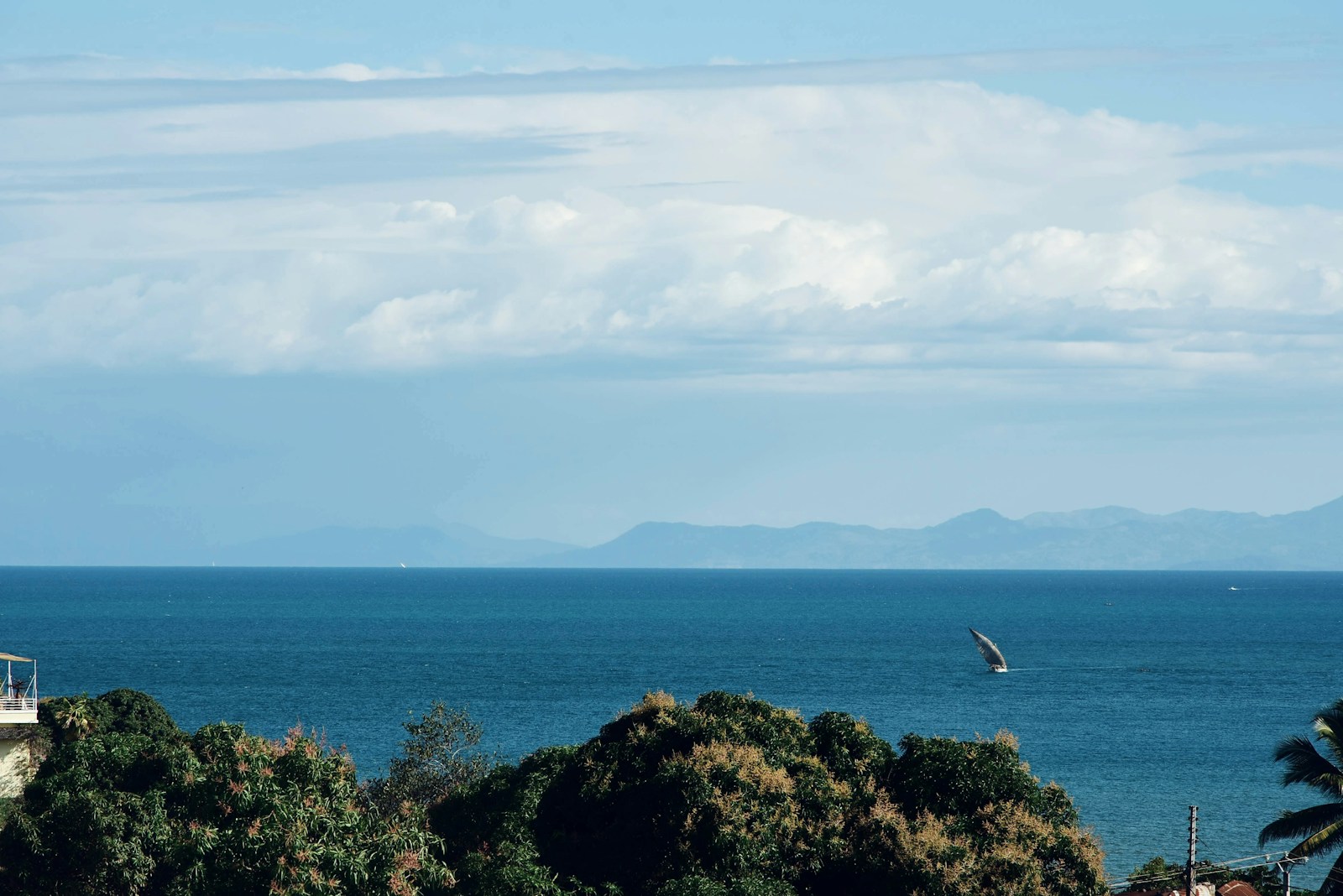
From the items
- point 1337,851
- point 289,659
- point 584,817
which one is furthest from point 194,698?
point 584,817

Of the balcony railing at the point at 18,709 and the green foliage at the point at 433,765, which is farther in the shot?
the green foliage at the point at 433,765

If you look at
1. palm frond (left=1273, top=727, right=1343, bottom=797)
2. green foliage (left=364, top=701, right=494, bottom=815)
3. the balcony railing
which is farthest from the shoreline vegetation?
green foliage (left=364, top=701, right=494, bottom=815)

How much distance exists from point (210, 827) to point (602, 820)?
9.63 meters

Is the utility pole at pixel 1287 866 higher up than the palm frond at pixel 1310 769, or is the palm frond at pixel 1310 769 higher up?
the palm frond at pixel 1310 769

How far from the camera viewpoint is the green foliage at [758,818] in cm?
3241

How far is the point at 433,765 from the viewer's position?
60812mm

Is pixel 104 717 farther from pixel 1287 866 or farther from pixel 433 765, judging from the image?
pixel 1287 866

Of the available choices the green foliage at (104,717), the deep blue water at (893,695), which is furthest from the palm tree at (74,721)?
the deep blue water at (893,695)

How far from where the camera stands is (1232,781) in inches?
3755

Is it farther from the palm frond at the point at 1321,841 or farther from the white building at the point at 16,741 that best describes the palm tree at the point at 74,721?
the palm frond at the point at 1321,841

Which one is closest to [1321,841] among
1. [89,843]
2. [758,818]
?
[758,818]

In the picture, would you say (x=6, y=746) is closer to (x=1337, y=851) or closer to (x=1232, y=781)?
(x=1337, y=851)

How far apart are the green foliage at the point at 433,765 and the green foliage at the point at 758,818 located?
21.3 meters

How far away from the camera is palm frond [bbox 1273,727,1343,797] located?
4503 cm
